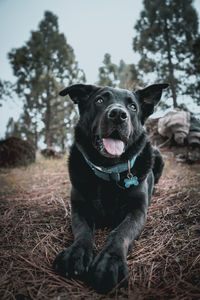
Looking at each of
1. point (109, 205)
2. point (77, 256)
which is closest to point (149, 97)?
point (109, 205)

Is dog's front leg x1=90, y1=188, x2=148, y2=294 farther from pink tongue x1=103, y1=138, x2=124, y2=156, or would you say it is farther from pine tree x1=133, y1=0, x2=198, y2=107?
pine tree x1=133, y1=0, x2=198, y2=107

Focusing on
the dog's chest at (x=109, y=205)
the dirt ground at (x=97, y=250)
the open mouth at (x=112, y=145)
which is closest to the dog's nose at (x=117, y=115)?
the open mouth at (x=112, y=145)

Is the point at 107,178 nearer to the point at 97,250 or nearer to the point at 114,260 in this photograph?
the point at 97,250

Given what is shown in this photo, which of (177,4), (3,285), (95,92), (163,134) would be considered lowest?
(3,285)

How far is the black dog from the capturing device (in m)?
1.19

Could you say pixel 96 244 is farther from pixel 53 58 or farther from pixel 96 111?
pixel 53 58

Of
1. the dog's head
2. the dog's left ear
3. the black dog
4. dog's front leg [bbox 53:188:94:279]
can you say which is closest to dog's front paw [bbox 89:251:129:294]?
the black dog

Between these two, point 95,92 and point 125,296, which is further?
point 95,92

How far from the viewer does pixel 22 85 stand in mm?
14117

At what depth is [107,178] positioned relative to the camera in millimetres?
1935

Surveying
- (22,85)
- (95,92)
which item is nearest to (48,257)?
(95,92)

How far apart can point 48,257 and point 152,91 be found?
2.27 m

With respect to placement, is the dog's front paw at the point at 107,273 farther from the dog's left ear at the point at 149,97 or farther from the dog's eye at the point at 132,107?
the dog's left ear at the point at 149,97

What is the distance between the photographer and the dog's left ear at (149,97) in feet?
8.13
